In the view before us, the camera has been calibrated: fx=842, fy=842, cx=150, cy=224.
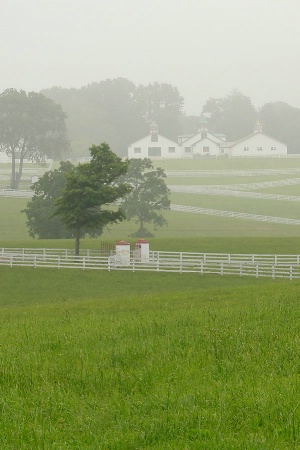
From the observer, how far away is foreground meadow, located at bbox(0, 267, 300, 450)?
8203mm

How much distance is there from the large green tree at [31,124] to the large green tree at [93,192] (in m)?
86.6

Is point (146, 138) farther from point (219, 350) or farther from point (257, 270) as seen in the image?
point (219, 350)

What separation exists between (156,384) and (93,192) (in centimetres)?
4098

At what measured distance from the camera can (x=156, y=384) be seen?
10.1 metres

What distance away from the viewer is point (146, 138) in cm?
18838

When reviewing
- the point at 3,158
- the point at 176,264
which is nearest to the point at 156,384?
the point at 176,264

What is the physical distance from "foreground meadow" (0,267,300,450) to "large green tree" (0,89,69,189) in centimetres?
12510

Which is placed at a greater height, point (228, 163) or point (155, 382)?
point (228, 163)

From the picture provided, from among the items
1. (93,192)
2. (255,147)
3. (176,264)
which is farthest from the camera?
(255,147)

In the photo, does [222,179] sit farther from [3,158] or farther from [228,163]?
[3,158]

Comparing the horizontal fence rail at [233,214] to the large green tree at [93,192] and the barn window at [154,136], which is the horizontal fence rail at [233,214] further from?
the barn window at [154,136]

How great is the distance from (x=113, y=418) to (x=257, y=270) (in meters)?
35.6

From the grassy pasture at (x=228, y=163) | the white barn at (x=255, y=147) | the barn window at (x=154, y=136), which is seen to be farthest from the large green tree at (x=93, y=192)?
the barn window at (x=154, y=136)

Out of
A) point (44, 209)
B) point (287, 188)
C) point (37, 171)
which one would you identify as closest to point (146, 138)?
point (37, 171)
